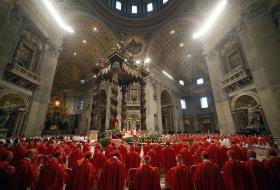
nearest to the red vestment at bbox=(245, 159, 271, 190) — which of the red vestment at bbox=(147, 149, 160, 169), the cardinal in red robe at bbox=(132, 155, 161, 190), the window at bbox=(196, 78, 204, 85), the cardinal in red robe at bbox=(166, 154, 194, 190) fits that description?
the cardinal in red robe at bbox=(166, 154, 194, 190)

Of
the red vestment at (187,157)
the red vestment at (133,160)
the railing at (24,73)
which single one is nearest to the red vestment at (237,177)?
the red vestment at (187,157)

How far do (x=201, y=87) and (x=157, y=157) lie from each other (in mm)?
27875

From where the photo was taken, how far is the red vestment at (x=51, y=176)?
2.90m

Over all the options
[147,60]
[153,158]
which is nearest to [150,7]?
[147,60]

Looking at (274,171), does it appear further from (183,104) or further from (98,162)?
(183,104)

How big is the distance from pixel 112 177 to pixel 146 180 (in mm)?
898

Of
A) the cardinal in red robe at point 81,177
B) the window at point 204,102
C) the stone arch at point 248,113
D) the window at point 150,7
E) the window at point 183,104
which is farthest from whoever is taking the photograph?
the window at point 183,104

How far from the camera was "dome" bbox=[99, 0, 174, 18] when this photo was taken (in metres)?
22.3

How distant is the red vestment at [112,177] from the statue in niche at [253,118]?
12.9m

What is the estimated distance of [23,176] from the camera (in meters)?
2.84

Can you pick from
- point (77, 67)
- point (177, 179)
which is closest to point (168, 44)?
point (77, 67)

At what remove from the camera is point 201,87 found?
29688 mm

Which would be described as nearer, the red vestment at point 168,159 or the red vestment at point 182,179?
the red vestment at point 182,179

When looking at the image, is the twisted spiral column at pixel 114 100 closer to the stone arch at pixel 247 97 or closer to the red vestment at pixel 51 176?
the red vestment at pixel 51 176
